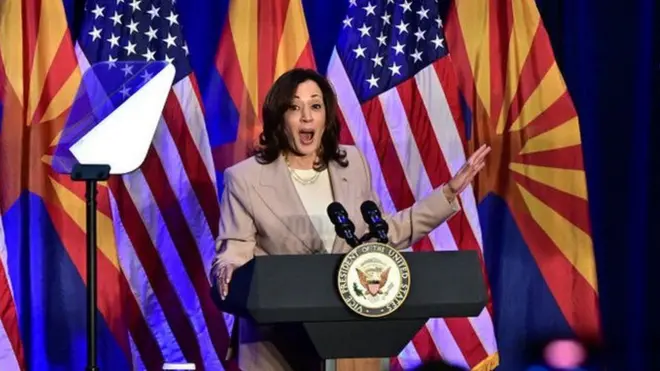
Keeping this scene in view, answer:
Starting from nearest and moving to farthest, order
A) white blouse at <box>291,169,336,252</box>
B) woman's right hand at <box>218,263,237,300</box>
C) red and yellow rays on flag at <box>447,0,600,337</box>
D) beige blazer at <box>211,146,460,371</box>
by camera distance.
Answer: woman's right hand at <box>218,263,237,300</box> → beige blazer at <box>211,146,460,371</box> → white blouse at <box>291,169,336,252</box> → red and yellow rays on flag at <box>447,0,600,337</box>

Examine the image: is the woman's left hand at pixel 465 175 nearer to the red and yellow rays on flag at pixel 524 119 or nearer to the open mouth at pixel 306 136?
the open mouth at pixel 306 136

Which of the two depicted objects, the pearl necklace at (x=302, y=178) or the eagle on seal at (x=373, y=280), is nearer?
the eagle on seal at (x=373, y=280)

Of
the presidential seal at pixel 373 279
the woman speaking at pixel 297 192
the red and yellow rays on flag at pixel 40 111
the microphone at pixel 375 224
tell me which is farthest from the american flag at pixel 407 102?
the presidential seal at pixel 373 279

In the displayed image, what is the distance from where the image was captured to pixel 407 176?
386 centimetres

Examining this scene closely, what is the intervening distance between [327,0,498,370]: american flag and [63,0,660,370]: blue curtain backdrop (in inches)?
6.0

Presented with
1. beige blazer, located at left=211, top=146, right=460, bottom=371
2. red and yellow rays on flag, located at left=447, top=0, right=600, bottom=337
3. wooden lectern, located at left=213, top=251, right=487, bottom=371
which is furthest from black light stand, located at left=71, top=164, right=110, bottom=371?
red and yellow rays on flag, located at left=447, top=0, right=600, bottom=337

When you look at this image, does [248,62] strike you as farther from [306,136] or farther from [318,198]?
[318,198]

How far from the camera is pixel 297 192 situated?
8.33 feet

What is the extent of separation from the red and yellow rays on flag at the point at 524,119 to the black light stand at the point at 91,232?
1.87 meters

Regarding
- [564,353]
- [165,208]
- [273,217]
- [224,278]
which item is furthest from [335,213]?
[564,353]

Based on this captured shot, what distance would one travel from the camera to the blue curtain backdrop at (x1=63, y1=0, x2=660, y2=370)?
155 inches

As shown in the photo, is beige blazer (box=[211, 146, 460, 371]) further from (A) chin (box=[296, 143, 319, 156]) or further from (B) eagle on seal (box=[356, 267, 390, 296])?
(B) eagle on seal (box=[356, 267, 390, 296])

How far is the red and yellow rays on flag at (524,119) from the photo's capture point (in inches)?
154

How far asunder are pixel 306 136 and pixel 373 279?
81 centimetres
